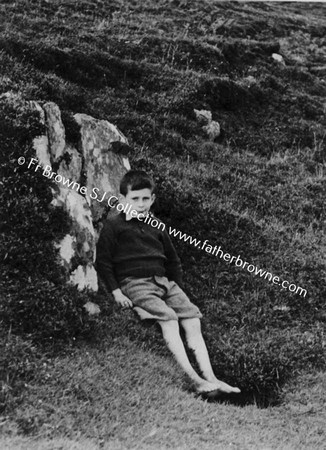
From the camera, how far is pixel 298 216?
39.4 ft

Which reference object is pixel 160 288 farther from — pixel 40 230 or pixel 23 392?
pixel 23 392

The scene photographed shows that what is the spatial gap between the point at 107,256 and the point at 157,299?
3.27 feet

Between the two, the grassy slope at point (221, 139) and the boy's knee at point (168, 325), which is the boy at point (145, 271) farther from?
the grassy slope at point (221, 139)

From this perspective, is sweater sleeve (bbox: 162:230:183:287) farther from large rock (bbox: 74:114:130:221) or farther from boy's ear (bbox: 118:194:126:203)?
large rock (bbox: 74:114:130:221)

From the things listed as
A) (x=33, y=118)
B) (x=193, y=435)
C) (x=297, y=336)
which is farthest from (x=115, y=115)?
(x=193, y=435)

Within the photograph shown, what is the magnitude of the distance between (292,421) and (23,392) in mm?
3320

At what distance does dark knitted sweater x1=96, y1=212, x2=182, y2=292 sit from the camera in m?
8.38

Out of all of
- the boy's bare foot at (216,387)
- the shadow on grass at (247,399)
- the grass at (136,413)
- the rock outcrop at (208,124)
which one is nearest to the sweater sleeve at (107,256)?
the grass at (136,413)

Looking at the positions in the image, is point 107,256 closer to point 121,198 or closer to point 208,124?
point 121,198

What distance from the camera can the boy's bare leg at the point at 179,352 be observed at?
724cm

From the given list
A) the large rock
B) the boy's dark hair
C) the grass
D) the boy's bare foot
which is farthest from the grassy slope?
the boy's dark hair

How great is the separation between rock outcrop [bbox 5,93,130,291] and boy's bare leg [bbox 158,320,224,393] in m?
1.14

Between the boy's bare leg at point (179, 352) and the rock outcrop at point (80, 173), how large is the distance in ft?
3.75

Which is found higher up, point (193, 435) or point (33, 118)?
point (33, 118)
